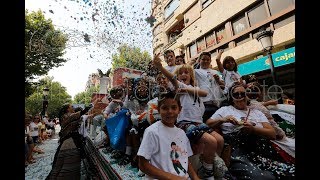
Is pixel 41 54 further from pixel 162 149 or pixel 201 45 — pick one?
pixel 162 149

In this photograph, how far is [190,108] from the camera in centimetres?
277

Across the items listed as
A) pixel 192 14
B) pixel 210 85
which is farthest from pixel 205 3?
pixel 210 85

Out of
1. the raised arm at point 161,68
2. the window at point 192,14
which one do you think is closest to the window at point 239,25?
the window at point 192,14

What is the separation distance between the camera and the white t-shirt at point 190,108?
2.75 m

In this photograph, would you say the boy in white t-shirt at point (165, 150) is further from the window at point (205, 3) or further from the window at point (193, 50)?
the window at point (193, 50)

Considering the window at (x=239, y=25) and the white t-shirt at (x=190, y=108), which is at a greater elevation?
the window at (x=239, y=25)

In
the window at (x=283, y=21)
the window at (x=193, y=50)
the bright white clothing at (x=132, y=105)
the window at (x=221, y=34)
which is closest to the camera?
the bright white clothing at (x=132, y=105)

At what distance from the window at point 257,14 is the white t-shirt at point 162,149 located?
36.7 feet

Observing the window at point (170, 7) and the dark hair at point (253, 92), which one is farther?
the window at point (170, 7)

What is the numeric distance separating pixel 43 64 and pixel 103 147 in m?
15.9

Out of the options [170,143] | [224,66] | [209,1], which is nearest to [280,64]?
[224,66]

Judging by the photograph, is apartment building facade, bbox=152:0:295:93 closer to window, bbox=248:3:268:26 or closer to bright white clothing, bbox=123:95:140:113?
window, bbox=248:3:268:26
